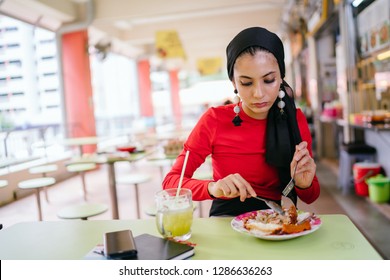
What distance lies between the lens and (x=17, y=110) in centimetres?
170

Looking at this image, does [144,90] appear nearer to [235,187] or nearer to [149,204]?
[149,204]

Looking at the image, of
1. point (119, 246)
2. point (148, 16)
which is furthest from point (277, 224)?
point (148, 16)

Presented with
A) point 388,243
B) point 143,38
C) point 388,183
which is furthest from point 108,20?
point 388,243

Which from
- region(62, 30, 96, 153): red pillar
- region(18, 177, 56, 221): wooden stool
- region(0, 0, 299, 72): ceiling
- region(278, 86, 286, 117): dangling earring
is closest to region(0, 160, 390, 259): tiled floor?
region(18, 177, 56, 221): wooden stool

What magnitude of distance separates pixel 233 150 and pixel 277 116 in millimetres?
198

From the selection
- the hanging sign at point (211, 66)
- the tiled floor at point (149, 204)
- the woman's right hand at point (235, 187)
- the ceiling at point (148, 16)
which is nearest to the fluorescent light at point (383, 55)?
the ceiling at point (148, 16)

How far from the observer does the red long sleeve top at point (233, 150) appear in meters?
1.38

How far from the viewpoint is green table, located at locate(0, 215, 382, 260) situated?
0.91 metres

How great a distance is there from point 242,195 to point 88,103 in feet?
22.7

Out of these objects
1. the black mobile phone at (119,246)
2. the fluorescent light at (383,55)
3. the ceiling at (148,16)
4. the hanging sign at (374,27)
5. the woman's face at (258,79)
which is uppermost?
the ceiling at (148,16)

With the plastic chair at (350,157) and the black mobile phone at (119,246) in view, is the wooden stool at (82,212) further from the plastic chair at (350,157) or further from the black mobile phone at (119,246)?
the plastic chair at (350,157)

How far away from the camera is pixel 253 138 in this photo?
1394 mm

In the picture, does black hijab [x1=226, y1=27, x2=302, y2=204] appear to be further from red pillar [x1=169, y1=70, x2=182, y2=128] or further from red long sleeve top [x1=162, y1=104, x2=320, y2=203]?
red pillar [x1=169, y1=70, x2=182, y2=128]
